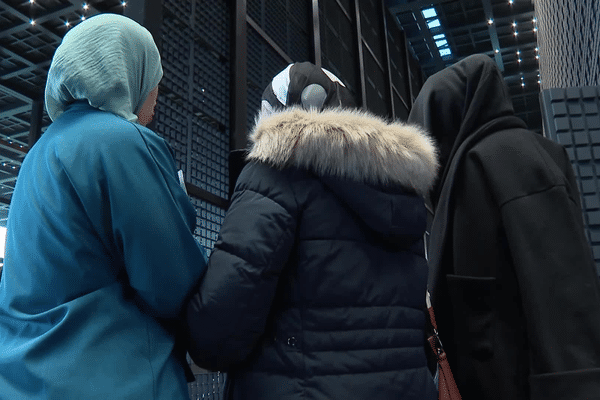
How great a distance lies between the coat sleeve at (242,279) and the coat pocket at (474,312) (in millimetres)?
544

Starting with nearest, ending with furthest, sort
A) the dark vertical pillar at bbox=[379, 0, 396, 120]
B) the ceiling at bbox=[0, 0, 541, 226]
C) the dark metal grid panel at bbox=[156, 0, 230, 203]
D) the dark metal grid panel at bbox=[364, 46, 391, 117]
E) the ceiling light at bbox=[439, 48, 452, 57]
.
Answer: the dark metal grid panel at bbox=[156, 0, 230, 203], the ceiling at bbox=[0, 0, 541, 226], the dark metal grid panel at bbox=[364, 46, 391, 117], the dark vertical pillar at bbox=[379, 0, 396, 120], the ceiling light at bbox=[439, 48, 452, 57]

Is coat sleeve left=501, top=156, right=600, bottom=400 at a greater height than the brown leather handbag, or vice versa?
coat sleeve left=501, top=156, right=600, bottom=400

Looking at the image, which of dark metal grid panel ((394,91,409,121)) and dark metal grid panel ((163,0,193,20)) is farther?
dark metal grid panel ((394,91,409,121))

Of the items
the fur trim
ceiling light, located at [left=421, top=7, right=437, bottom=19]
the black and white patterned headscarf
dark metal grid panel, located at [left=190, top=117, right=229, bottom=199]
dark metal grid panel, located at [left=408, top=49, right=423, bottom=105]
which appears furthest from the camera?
dark metal grid panel, located at [left=408, top=49, right=423, bottom=105]

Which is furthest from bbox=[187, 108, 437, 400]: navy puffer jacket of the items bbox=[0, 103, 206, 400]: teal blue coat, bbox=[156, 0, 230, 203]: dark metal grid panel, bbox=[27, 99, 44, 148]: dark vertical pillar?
bbox=[27, 99, 44, 148]: dark vertical pillar

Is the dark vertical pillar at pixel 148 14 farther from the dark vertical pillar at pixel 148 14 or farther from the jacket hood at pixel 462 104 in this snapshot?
the jacket hood at pixel 462 104

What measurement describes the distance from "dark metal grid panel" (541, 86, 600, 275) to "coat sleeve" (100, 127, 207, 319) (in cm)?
243

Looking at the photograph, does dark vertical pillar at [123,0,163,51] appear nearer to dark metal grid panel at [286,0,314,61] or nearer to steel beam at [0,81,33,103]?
dark metal grid panel at [286,0,314,61]

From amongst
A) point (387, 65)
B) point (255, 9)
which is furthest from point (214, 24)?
point (387, 65)

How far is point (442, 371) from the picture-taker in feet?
4.90

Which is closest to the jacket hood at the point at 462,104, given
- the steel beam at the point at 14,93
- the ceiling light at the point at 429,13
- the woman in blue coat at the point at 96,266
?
the woman in blue coat at the point at 96,266

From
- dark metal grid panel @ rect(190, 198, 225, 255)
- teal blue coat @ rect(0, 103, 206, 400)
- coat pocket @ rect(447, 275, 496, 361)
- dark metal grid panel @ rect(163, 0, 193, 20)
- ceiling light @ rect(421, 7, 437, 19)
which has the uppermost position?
dark metal grid panel @ rect(163, 0, 193, 20)

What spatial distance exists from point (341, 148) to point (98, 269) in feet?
2.00

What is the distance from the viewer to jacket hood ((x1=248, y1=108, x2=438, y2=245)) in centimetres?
131
